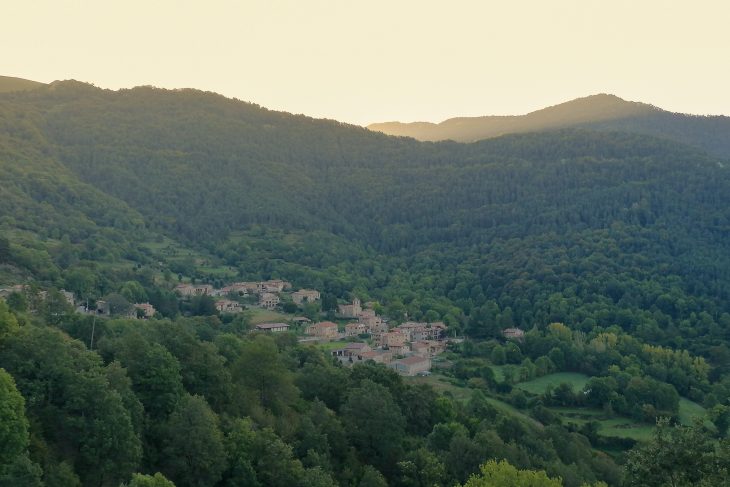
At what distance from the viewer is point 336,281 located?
6481cm

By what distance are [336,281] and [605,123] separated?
272 feet

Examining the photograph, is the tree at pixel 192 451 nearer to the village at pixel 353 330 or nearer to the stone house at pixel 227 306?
the village at pixel 353 330

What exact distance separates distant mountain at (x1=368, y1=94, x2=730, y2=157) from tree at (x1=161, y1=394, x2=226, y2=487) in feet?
359

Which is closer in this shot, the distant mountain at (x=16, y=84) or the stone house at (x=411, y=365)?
the stone house at (x=411, y=365)

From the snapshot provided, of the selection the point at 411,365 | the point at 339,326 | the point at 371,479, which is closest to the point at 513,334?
the point at 339,326

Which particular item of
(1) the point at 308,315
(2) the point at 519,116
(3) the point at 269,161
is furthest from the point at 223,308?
(2) the point at 519,116

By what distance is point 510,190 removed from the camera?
90.1 meters

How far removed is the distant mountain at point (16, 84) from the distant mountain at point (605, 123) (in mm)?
77965

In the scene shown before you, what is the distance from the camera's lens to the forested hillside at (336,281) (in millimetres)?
17484

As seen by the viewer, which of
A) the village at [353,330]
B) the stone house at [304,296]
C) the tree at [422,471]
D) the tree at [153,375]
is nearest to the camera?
the tree at [153,375]

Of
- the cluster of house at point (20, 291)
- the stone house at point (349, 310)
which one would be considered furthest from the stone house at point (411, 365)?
the cluster of house at point (20, 291)

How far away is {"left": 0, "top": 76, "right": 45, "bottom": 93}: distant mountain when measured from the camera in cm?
11494

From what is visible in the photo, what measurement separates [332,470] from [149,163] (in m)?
76.8

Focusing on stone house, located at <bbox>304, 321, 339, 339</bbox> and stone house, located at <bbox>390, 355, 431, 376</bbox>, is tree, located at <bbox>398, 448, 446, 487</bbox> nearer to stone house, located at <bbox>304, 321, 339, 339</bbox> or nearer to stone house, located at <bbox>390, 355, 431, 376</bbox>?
stone house, located at <bbox>390, 355, 431, 376</bbox>
